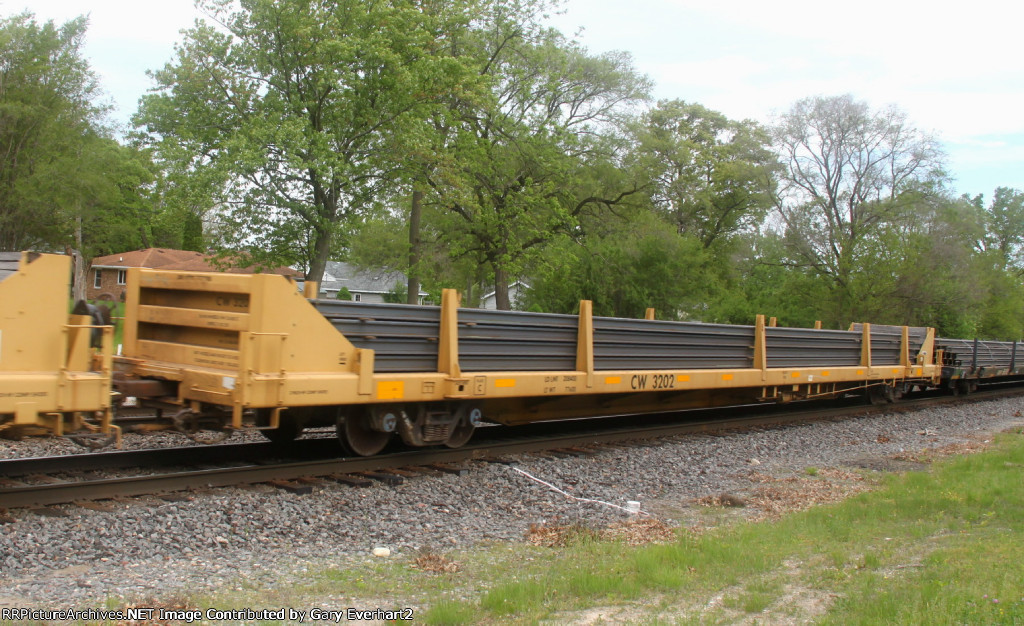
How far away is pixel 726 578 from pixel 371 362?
3.62 meters

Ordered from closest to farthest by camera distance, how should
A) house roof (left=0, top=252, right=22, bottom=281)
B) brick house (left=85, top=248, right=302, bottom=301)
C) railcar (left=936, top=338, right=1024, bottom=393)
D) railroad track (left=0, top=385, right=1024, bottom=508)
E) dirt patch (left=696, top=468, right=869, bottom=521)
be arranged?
house roof (left=0, top=252, right=22, bottom=281) < railroad track (left=0, top=385, right=1024, bottom=508) < dirt patch (left=696, top=468, right=869, bottom=521) < railcar (left=936, top=338, right=1024, bottom=393) < brick house (left=85, top=248, right=302, bottom=301)

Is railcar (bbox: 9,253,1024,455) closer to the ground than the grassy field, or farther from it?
farther from it

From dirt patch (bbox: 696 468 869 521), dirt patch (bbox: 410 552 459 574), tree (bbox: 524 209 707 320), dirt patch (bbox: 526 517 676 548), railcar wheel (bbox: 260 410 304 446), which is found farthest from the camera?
tree (bbox: 524 209 707 320)

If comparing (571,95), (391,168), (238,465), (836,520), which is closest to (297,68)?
(391,168)

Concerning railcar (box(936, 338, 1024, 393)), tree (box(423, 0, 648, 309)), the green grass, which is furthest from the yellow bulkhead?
tree (box(423, 0, 648, 309))

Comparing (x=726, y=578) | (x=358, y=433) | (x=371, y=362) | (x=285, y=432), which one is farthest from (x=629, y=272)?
(x=726, y=578)

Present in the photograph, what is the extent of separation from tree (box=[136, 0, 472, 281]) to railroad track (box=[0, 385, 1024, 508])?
522 inches

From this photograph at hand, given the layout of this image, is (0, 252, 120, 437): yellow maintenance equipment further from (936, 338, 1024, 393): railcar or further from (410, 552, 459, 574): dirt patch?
(936, 338, 1024, 393): railcar

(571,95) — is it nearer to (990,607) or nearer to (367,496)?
(367,496)

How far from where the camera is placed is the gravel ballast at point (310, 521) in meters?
4.69

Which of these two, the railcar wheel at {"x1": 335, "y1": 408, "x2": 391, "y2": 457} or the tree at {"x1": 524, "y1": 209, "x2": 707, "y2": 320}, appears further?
the tree at {"x1": 524, "y1": 209, "x2": 707, "y2": 320}

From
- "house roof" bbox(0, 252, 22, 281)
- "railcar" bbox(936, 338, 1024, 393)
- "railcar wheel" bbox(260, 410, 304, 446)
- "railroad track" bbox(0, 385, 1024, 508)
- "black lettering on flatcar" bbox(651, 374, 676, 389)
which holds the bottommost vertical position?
"railroad track" bbox(0, 385, 1024, 508)

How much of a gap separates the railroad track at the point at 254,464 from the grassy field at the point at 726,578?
224 cm

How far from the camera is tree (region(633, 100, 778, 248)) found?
130 ft
